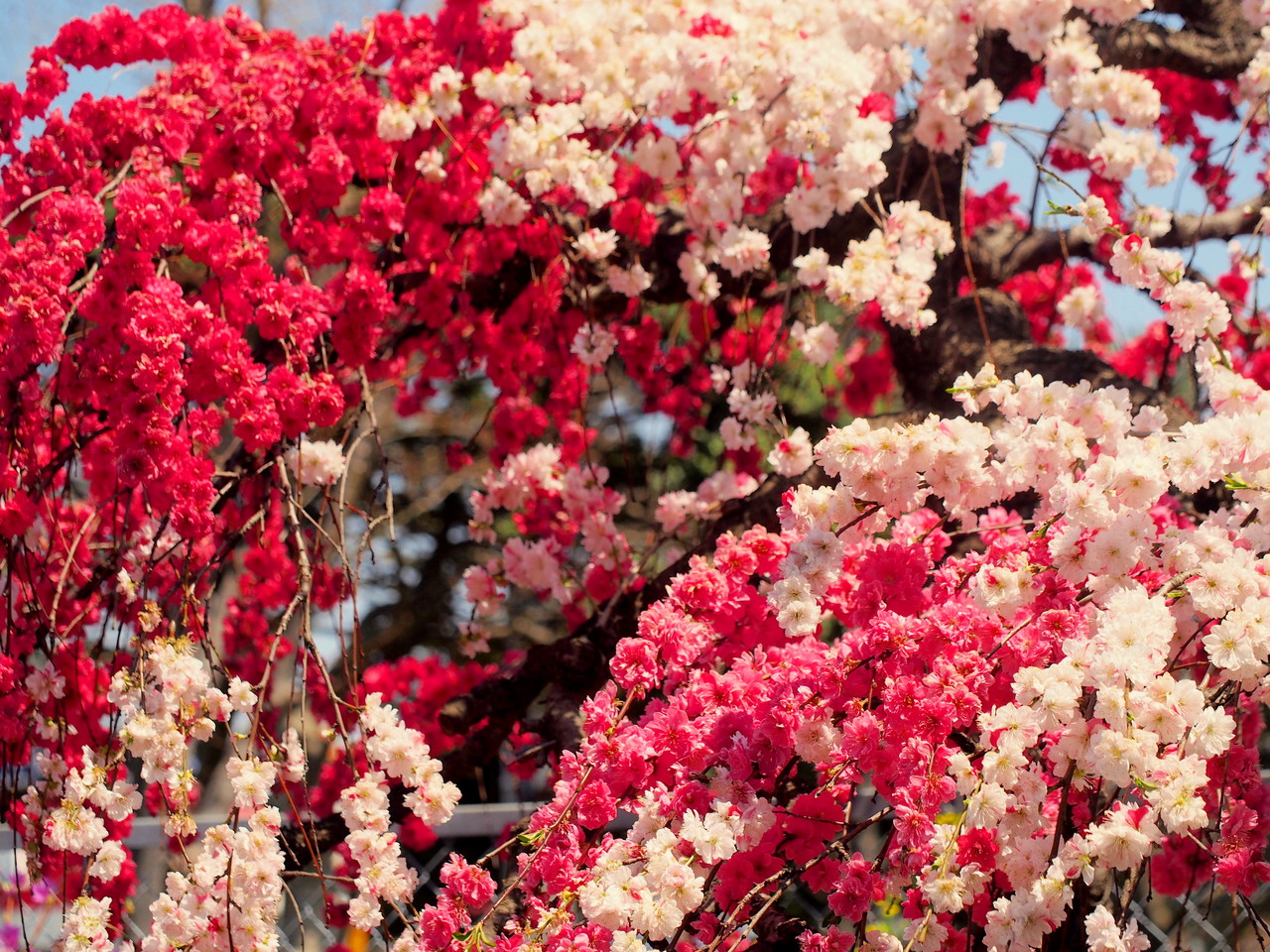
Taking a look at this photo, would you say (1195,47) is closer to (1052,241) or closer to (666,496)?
(1052,241)

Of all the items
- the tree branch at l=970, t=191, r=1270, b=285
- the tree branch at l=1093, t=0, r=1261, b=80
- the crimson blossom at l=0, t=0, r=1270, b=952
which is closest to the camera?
the crimson blossom at l=0, t=0, r=1270, b=952

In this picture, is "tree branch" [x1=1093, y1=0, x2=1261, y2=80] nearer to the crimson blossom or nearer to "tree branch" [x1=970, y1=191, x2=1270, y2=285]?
the crimson blossom

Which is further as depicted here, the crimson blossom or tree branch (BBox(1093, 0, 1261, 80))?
tree branch (BBox(1093, 0, 1261, 80))

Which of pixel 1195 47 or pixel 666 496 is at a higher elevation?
pixel 1195 47

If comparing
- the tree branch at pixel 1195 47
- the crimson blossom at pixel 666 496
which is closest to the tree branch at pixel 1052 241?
the crimson blossom at pixel 666 496

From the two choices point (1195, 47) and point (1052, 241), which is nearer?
point (1195, 47)

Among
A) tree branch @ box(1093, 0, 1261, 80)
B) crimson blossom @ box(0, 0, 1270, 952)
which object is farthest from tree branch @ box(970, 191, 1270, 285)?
tree branch @ box(1093, 0, 1261, 80)

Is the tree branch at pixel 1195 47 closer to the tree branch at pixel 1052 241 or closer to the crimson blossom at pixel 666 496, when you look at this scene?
the crimson blossom at pixel 666 496

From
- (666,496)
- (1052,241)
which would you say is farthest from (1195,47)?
(666,496)

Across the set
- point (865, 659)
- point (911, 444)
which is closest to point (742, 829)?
point (865, 659)

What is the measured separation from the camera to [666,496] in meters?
3.11

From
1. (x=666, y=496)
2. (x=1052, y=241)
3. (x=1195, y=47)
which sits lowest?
(x=666, y=496)

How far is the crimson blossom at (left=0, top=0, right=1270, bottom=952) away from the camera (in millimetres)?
1676

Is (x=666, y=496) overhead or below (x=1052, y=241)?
below
